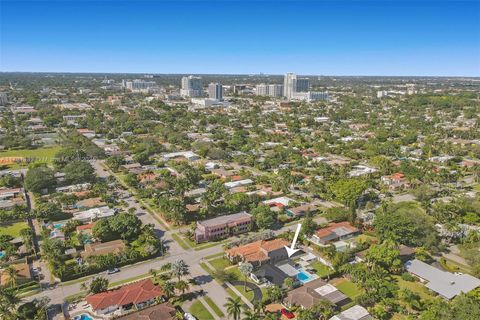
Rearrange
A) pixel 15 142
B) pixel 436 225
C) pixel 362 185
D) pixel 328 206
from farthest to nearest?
pixel 15 142
pixel 328 206
pixel 362 185
pixel 436 225

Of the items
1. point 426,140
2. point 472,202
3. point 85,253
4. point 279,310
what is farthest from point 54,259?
point 426,140

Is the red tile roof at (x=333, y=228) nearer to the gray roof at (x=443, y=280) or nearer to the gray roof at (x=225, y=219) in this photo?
the gray roof at (x=225, y=219)

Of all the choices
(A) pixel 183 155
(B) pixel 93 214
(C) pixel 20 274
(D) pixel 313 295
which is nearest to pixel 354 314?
(D) pixel 313 295

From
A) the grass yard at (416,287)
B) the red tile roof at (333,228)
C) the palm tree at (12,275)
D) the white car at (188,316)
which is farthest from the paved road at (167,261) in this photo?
the grass yard at (416,287)

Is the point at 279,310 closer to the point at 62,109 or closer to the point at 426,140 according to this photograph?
the point at 426,140

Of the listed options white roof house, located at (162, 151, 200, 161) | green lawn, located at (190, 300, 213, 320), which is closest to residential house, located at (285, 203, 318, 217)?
green lawn, located at (190, 300, 213, 320)

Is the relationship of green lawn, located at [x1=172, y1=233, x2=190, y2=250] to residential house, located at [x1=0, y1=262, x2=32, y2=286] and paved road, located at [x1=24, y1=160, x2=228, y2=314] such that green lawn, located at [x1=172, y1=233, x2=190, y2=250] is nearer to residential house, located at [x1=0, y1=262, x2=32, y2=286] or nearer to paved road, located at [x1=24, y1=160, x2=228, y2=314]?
paved road, located at [x1=24, y1=160, x2=228, y2=314]

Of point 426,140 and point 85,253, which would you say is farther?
point 426,140
